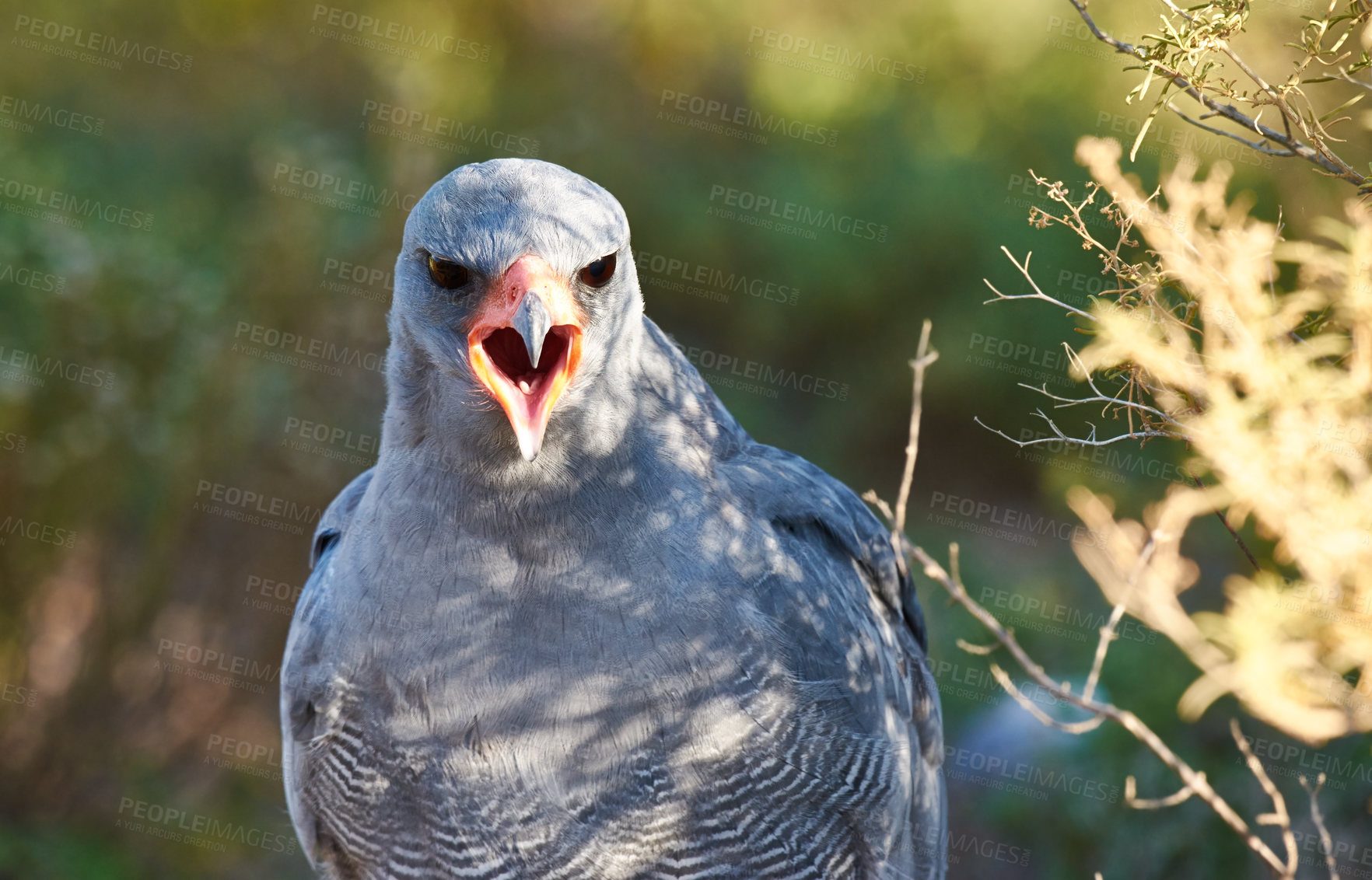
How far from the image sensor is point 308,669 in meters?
2.25

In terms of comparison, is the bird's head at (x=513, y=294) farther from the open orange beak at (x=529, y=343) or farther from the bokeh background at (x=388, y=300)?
the bokeh background at (x=388, y=300)

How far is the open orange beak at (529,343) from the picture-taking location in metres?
1.69

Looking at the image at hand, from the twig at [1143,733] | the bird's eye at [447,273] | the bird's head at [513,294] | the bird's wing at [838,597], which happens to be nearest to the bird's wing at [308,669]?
the bird's head at [513,294]

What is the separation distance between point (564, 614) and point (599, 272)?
637 mm

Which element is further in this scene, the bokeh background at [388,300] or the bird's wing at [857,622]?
the bokeh background at [388,300]

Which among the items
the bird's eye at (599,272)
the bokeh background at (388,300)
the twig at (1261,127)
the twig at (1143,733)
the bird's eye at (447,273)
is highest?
the twig at (1261,127)

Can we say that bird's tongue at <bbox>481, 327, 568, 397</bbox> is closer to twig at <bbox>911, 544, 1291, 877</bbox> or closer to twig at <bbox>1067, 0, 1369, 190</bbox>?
twig at <bbox>911, 544, 1291, 877</bbox>

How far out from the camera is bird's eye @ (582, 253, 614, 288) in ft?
6.09

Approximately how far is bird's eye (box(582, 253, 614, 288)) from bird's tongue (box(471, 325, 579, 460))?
0.12 metres

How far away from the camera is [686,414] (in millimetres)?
2156

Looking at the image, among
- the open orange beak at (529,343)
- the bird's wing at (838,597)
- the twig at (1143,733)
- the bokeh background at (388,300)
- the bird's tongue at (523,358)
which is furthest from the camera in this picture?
the bokeh background at (388,300)

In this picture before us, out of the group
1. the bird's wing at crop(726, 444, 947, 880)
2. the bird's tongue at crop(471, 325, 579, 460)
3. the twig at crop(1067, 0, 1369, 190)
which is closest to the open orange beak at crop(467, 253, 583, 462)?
the bird's tongue at crop(471, 325, 579, 460)

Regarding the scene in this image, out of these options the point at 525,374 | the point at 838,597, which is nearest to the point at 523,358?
the point at 525,374

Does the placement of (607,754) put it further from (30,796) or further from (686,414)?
(30,796)
